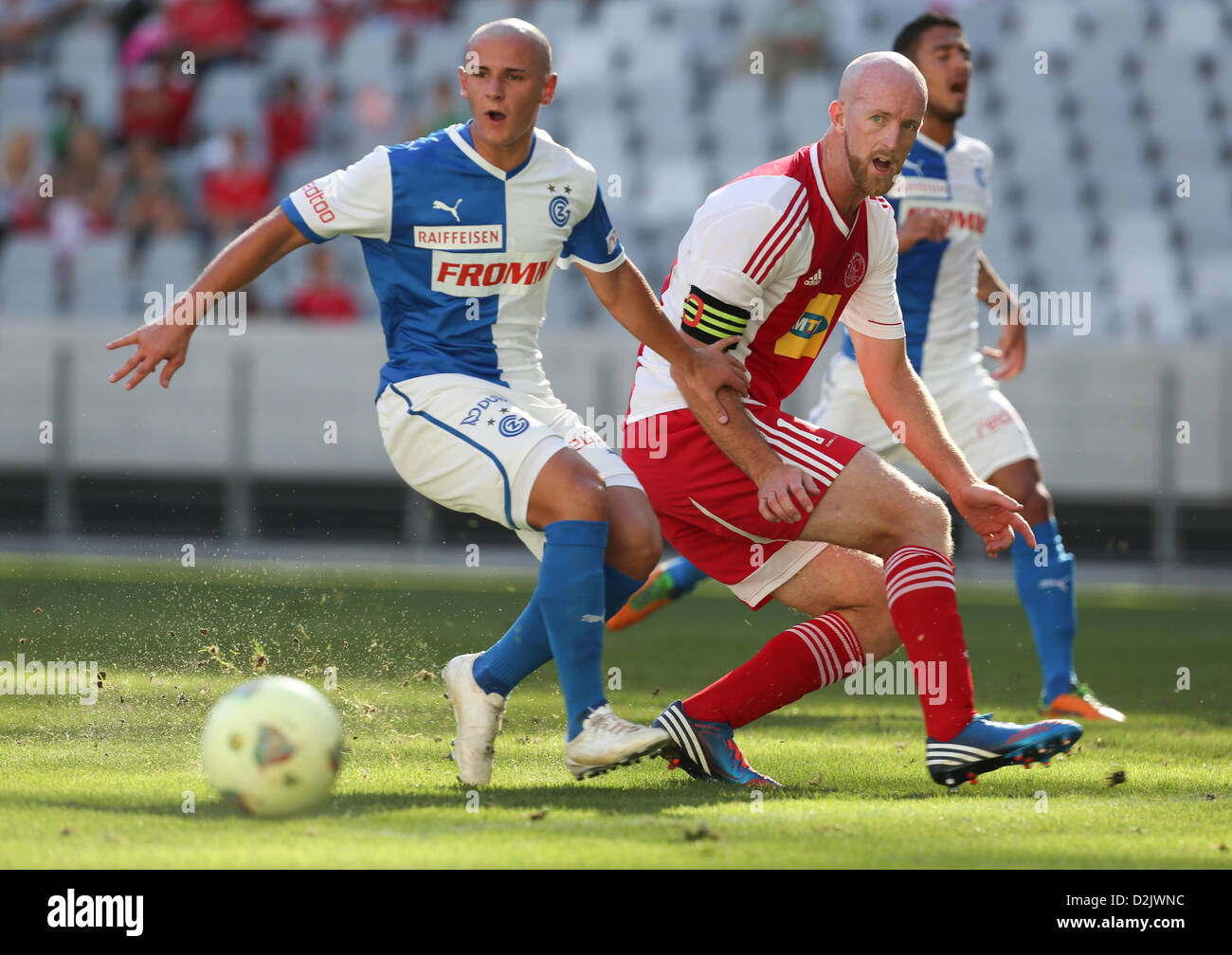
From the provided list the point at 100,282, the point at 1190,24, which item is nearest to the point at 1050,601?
the point at 100,282

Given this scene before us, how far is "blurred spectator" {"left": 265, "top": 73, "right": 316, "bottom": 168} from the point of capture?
53.3ft

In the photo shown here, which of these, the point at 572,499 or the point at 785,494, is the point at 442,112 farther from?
the point at 785,494

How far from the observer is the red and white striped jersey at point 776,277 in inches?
184

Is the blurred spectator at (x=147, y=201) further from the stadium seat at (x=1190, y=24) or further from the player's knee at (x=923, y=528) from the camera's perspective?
the player's knee at (x=923, y=528)

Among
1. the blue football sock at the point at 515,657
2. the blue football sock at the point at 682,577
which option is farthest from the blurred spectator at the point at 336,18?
the blue football sock at the point at 515,657

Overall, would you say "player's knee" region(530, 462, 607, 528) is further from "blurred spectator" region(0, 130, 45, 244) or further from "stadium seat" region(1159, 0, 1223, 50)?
"stadium seat" region(1159, 0, 1223, 50)

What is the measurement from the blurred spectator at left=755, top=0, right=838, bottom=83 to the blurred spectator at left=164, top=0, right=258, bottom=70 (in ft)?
18.6

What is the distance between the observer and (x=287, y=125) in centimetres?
1628

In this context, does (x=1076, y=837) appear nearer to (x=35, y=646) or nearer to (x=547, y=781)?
(x=547, y=781)

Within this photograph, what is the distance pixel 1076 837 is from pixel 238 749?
6.76 feet

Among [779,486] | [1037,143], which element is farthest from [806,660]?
[1037,143]

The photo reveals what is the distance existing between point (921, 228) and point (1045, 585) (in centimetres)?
158

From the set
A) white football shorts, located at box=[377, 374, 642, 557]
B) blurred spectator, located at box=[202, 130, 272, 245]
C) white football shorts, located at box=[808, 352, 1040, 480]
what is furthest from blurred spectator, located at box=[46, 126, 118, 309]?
white football shorts, located at box=[377, 374, 642, 557]

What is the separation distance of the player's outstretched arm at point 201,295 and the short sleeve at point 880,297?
1.75 metres
